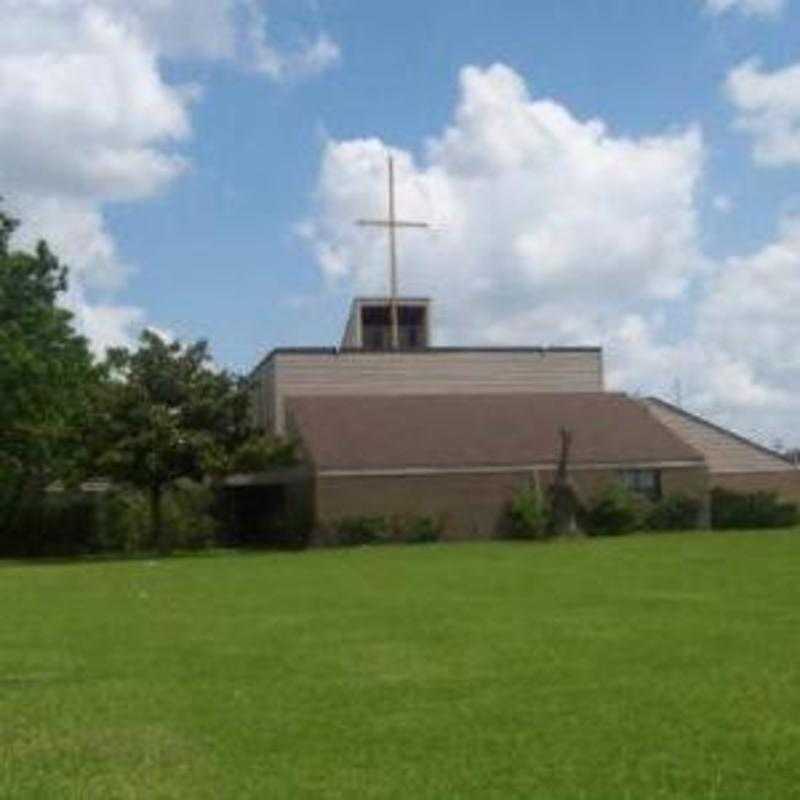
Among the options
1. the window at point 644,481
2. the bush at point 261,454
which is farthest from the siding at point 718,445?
the bush at point 261,454

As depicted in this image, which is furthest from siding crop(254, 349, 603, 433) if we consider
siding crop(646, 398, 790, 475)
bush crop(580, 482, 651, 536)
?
bush crop(580, 482, 651, 536)

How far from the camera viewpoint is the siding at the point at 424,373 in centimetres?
7062

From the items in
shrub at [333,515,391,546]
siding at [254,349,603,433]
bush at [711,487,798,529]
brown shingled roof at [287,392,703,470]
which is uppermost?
siding at [254,349,603,433]

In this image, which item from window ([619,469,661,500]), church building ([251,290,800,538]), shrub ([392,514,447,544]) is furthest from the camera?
window ([619,469,661,500])

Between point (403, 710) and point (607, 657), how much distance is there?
443cm

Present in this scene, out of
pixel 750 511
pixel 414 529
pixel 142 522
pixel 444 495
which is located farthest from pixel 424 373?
pixel 142 522

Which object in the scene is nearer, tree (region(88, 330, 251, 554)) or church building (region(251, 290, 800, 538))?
tree (region(88, 330, 251, 554))

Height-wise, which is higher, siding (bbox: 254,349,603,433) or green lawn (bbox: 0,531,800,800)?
siding (bbox: 254,349,603,433)

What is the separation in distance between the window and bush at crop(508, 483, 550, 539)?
3.93 m

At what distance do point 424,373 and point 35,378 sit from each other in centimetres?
1945

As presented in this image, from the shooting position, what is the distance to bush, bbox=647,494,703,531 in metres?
64.1

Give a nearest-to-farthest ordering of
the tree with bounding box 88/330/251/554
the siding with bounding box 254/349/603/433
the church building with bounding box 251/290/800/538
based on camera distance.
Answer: the tree with bounding box 88/330/251/554
the church building with bounding box 251/290/800/538
the siding with bounding box 254/349/603/433

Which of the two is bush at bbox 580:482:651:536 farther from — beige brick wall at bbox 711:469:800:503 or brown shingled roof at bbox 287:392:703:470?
beige brick wall at bbox 711:469:800:503

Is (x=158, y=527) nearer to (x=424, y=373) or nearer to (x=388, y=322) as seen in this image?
(x=424, y=373)
